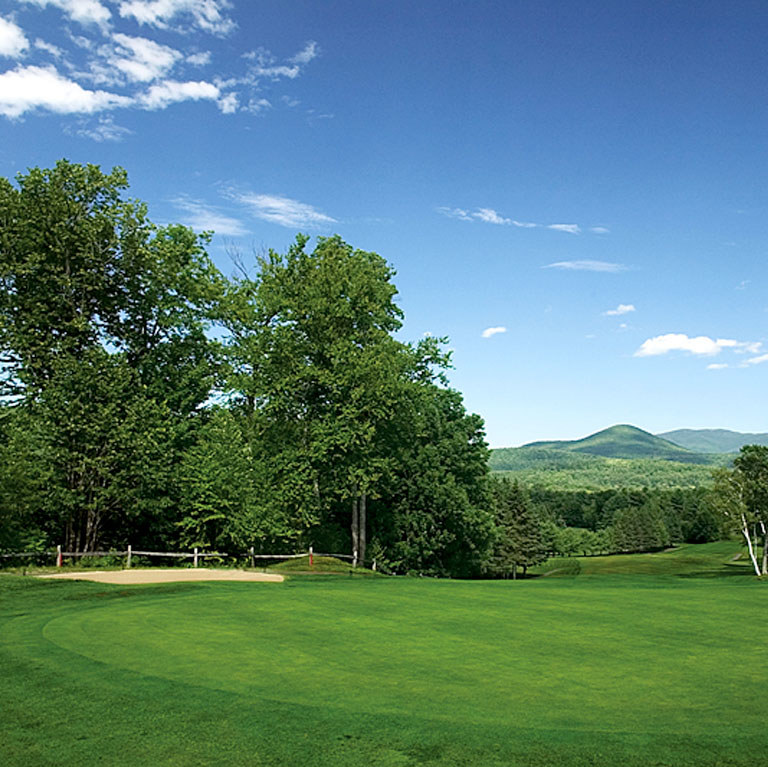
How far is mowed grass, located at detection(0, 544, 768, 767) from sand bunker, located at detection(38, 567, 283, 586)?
774cm

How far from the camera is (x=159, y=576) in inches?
925

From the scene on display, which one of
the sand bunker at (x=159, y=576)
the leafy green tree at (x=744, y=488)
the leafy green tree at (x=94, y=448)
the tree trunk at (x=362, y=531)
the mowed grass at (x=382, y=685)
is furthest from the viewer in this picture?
the leafy green tree at (x=744, y=488)

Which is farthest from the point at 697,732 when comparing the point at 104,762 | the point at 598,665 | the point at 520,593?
the point at 520,593

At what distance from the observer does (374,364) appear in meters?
33.2

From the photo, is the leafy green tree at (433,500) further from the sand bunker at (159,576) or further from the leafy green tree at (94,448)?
the sand bunker at (159,576)

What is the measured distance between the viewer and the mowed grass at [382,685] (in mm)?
5562

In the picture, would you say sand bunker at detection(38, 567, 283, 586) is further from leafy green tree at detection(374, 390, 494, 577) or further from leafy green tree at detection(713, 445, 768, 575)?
leafy green tree at detection(713, 445, 768, 575)

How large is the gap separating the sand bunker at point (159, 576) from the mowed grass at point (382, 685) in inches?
305

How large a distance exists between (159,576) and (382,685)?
1788cm


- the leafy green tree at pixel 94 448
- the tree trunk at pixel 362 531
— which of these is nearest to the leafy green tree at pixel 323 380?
the tree trunk at pixel 362 531

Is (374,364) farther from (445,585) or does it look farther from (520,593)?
(520,593)

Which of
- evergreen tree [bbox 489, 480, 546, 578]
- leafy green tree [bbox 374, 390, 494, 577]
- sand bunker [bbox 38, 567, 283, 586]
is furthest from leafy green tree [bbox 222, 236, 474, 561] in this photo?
evergreen tree [bbox 489, 480, 546, 578]

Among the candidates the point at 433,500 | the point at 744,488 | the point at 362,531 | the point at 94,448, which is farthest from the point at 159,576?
the point at 744,488

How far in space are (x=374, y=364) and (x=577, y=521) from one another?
136270mm
